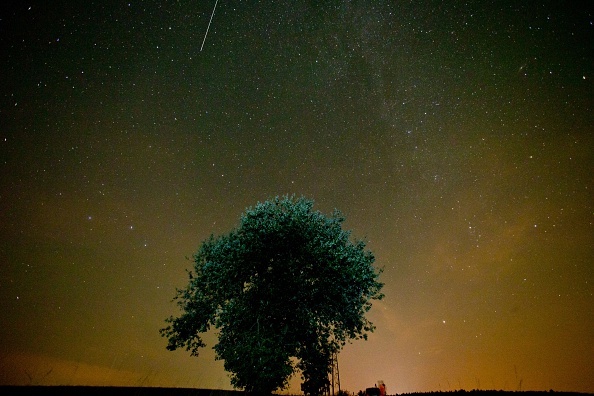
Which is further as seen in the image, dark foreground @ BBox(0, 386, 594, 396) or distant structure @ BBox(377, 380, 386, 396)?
distant structure @ BBox(377, 380, 386, 396)

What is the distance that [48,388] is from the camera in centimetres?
948

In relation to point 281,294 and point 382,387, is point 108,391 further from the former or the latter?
point 382,387

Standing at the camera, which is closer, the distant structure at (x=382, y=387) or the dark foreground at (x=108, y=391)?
the dark foreground at (x=108, y=391)

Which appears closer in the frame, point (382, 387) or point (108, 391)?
point (108, 391)

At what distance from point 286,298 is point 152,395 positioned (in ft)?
32.0

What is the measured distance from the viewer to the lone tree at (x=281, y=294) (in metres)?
19.6

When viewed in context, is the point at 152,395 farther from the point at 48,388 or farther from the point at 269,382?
the point at 269,382

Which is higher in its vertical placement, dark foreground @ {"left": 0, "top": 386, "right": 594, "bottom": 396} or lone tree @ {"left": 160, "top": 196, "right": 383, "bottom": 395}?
lone tree @ {"left": 160, "top": 196, "right": 383, "bottom": 395}

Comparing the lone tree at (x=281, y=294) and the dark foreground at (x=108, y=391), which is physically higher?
the lone tree at (x=281, y=294)

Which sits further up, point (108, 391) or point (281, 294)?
point (281, 294)

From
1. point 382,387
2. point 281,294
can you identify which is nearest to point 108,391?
point 281,294

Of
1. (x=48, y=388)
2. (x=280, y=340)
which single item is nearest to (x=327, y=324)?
(x=280, y=340)

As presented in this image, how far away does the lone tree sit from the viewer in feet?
64.4

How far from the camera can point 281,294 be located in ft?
66.9
